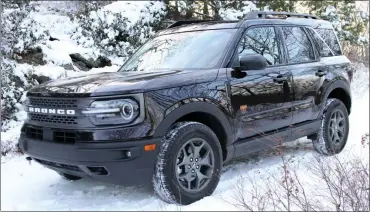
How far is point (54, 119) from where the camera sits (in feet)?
11.8

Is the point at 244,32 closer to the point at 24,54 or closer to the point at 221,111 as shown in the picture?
the point at 221,111

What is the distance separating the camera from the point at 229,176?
4.61 metres

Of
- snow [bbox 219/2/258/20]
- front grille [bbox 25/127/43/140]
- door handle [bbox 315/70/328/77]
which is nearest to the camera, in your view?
front grille [bbox 25/127/43/140]

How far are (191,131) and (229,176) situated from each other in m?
1.15

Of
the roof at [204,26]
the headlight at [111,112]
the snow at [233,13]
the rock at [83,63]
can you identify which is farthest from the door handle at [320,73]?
the snow at [233,13]

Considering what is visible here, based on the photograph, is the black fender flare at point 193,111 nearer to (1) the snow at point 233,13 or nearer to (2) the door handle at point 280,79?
(2) the door handle at point 280,79

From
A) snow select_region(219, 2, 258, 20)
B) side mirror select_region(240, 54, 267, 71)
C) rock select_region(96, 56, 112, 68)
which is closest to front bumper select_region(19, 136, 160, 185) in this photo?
side mirror select_region(240, 54, 267, 71)

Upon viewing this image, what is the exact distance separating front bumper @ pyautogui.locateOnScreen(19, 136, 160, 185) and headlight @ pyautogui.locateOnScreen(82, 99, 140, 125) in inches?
7.0

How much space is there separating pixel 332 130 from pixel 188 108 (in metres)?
2.82

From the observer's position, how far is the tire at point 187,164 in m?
3.53

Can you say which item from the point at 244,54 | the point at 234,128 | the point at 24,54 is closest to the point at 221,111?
the point at 234,128

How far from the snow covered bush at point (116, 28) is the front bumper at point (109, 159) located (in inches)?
243

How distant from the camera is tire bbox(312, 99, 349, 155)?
5.54m

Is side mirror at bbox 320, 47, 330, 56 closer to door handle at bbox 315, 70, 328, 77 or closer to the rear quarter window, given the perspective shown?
the rear quarter window
